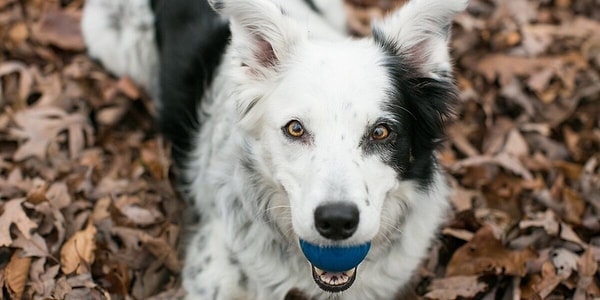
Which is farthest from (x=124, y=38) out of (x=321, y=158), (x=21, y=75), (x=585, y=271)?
(x=585, y=271)

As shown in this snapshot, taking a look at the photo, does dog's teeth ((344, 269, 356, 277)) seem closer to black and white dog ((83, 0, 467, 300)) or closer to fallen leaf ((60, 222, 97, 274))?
black and white dog ((83, 0, 467, 300))

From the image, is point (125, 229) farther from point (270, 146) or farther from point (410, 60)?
point (410, 60)

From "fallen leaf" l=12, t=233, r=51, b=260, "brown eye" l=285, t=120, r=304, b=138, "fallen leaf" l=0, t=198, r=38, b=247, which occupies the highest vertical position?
"brown eye" l=285, t=120, r=304, b=138

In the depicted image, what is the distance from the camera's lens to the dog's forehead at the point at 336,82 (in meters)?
3.31

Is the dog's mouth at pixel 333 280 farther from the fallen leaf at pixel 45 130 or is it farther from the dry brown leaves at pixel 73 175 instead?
the fallen leaf at pixel 45 130

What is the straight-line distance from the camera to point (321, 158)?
10.4ft

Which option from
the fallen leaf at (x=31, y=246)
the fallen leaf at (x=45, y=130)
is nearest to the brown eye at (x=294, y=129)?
the fallen leaf at (x=31, y=246)

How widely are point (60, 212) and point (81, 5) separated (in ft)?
8.86

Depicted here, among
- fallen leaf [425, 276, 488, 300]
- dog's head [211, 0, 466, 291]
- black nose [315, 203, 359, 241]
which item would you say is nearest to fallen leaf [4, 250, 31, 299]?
dog's head [211, 0, 466, 291]

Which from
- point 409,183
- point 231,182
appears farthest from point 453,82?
point 231,182

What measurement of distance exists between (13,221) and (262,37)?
1755mm

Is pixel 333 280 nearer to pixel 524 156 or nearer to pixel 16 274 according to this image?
pixel 16 274

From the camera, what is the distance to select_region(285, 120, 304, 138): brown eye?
333 cm

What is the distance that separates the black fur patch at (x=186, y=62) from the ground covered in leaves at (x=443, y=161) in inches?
13.3
